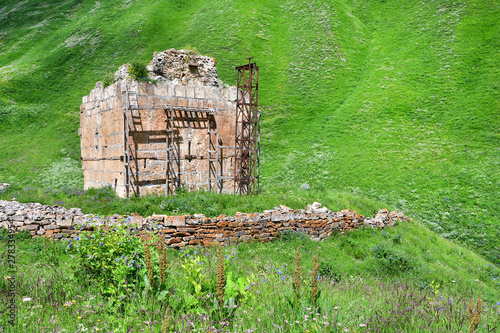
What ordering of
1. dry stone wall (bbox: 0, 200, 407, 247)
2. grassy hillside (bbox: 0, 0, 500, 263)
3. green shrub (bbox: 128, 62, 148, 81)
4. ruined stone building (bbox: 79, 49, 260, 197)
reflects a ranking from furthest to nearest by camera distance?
grassy hillside (bbox: 0, 0, 500, 263) → green shrub (bbox: 128, 62, 148, 81) → ruined stone building (bbox: 79, 49, 260, 197) → dry stone wall (bbox: 0, 200, 407, 247)

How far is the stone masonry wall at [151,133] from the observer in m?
13.7

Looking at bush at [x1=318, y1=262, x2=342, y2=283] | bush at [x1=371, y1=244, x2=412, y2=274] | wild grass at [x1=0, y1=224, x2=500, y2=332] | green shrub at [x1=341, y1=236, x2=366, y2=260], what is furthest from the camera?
green shrub at [x1=341, y1=236, x2=366, y2=260]

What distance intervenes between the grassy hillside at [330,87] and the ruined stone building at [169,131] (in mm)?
4831

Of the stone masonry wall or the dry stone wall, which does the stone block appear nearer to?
the dry stone wall

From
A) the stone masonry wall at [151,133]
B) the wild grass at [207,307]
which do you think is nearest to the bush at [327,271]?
the wild grass at [207,307]

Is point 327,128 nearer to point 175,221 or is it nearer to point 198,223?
point 198,223

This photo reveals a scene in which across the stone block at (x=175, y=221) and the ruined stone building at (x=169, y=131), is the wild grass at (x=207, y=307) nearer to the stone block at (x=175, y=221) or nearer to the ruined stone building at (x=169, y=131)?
the stone block at (x=175, y=221)

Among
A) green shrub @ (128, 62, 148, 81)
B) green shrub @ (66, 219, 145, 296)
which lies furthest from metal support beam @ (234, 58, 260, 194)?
green shrub @ (66, 219, 145, 296)

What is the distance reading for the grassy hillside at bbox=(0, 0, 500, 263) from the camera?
21922 mm

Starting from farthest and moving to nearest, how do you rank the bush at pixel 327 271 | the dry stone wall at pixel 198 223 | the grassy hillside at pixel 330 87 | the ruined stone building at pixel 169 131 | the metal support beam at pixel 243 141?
the grassy hillside at pixel 330 87 < the metal support beam at pixel 243 141 < the ruined stone building at pixel 169 131 < the dry stone wall at pixel 198 223 < the bush at pixel 327 271

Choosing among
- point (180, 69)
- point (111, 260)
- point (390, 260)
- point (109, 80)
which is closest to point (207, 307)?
point (111, 260)

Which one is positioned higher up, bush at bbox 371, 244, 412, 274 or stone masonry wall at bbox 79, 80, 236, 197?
stone masonry wall at bbox 79, 80, 236, 197

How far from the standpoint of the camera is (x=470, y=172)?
2089 centimetres

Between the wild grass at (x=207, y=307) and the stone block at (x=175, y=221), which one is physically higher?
the wild grass at (x=207, y=307)
